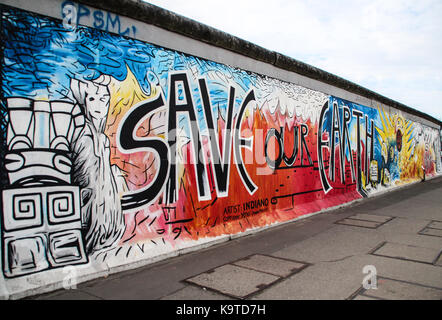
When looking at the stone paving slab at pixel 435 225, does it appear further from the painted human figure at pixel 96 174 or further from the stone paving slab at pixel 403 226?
the painted human figure at pixel 96 174

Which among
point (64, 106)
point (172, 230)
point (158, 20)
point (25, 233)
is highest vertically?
point (158, 20)

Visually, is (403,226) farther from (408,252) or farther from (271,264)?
(271,264)

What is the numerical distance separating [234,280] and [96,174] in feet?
6.90

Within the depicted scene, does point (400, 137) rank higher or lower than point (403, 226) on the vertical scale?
higher

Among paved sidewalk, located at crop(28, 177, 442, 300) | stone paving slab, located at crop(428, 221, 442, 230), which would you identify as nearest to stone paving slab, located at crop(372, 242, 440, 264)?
paved sidewalk, located at crop(28, 177, 442, 300)

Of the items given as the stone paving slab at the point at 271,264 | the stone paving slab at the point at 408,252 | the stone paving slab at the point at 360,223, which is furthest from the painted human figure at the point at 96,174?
the stone paving slab at the point at 360,223

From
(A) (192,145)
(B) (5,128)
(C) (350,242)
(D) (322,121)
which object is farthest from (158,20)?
(D) (322,121)

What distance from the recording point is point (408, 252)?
196 inches

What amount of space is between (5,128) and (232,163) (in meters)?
3.69

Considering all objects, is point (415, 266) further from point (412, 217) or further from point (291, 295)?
point (412, 217)

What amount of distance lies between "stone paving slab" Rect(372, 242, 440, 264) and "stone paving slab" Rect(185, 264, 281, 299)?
205 centimetres

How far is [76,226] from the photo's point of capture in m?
3.84

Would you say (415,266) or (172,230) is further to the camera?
(172,230)

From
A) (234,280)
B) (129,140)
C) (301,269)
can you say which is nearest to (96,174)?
(129,140)
